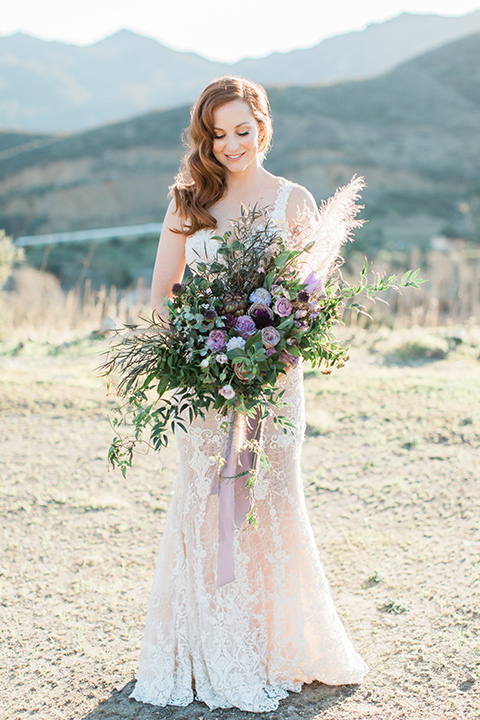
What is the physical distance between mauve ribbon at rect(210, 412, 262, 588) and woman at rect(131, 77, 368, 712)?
0.08 m

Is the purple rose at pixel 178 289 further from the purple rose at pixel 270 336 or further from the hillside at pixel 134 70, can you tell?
the hillside at pixel 134 70

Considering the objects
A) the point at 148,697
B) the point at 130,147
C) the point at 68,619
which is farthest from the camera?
the point at 130,147

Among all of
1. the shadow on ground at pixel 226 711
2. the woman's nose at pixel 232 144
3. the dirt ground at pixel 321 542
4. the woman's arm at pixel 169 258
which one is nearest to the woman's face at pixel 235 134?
the woman's nose at pixel 232 144

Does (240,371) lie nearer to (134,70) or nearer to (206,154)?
(206,154)

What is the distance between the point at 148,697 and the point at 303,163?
34695mm

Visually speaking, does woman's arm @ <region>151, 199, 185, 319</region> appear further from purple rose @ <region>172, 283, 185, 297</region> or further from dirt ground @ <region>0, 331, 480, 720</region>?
dirt ground @ <region>0, 331, 480, 720</region>

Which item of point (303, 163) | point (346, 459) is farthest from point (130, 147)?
point (346, 459)

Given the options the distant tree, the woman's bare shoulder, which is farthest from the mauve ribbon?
the distant tree

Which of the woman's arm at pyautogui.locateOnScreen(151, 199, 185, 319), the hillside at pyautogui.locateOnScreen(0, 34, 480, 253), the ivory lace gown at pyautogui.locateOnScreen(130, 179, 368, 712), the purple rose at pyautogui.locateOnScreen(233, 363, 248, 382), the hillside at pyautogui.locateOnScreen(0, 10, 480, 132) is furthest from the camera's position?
the hillside at pyautogui.locateOnScreen(0, 10, 480, 132)

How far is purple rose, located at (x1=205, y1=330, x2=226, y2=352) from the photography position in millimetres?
1879

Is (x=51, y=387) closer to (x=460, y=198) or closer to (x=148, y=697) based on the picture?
(x=148, y=697)

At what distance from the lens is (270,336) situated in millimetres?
1884

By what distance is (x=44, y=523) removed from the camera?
12.9 feet

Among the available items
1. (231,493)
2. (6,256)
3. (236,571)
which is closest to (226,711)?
(236,571)
